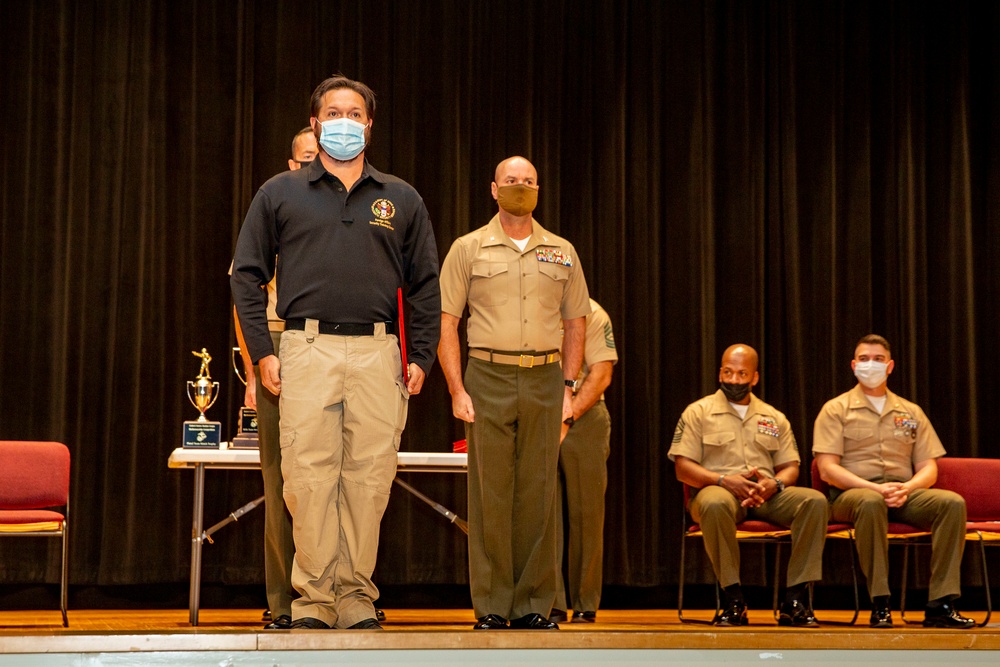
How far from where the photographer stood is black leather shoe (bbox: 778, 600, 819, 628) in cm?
486

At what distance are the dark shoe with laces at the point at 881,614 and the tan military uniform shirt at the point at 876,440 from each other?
62 centimetres

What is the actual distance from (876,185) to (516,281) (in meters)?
3.41

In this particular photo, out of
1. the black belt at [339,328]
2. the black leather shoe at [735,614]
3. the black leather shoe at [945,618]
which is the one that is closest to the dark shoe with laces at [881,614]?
the black leather shoe at [945,618]

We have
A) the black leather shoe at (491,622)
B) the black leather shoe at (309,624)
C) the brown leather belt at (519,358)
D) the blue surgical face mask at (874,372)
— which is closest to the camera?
the black leather shoe at (309,624)

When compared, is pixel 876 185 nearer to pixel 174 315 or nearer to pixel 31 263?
pixel 174 315

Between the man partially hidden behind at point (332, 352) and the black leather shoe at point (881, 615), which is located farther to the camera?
the black leather shoe at point (881, 615)

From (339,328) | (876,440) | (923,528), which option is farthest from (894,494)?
(339,328)

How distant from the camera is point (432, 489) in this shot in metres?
5.99

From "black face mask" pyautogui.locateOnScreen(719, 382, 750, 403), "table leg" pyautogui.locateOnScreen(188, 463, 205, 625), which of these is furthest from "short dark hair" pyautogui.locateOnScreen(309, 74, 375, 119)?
A: "black face mask" pyautogui.locateOnScreen(719, 382, 750, 403)

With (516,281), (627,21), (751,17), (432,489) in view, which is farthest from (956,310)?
(516,281)

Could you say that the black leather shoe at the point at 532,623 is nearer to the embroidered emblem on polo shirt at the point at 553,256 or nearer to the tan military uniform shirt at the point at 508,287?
the tan military uniform shirt at the point at 508,287

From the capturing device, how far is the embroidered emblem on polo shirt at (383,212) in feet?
11.0

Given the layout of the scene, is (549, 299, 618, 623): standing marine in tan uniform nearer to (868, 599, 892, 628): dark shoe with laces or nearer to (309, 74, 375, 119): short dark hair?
(868, 599, 892, 628): dark shoe with laces

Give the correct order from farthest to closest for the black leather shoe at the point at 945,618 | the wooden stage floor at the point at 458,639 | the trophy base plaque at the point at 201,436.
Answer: the black leather shoe at the point at 945,618 → the trophy base plaque at the point at 201,436 → the wooden stage floor at the point at 458,639
